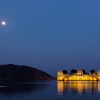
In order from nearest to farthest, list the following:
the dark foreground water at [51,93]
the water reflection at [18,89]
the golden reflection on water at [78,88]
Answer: the dark foreground water at [51,93] → the water reflection at [18,89] → the golden reflection on water at [78,88]

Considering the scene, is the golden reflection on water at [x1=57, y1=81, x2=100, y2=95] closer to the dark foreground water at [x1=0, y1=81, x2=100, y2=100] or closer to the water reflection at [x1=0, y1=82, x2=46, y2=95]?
the dark foreground water at [x1=0, y1=81, x2=100, y2=100]

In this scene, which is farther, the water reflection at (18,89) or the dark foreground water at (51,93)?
the water reflection at (18,89)

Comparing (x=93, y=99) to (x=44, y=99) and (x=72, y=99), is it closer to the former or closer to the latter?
(x=72, y=99)

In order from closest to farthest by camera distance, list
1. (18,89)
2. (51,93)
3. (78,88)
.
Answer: (51,93), (78,88), (18,89)

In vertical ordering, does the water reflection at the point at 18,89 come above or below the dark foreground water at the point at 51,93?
below

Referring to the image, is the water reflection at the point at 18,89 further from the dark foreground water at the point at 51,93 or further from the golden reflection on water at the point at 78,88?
the golden reflection on water at the point at 78,88

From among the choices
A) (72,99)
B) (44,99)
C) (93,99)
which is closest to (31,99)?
(44,99)

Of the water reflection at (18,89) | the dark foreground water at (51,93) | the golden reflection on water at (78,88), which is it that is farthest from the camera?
the golden reflection on water at (78,88)

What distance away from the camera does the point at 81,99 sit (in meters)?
42.1

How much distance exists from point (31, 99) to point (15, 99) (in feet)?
6.72

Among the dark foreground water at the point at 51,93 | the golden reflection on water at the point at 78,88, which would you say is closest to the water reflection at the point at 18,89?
the dark foreground water at the point at 51,93

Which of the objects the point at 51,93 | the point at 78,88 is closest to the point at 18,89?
the point at 78,88

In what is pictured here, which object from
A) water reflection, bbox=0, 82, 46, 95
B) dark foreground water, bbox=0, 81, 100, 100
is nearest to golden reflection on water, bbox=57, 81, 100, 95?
dark foreground water, bbox=0, 81, 100, 100

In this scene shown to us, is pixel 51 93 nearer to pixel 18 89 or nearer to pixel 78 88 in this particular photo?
pixel 78 88
